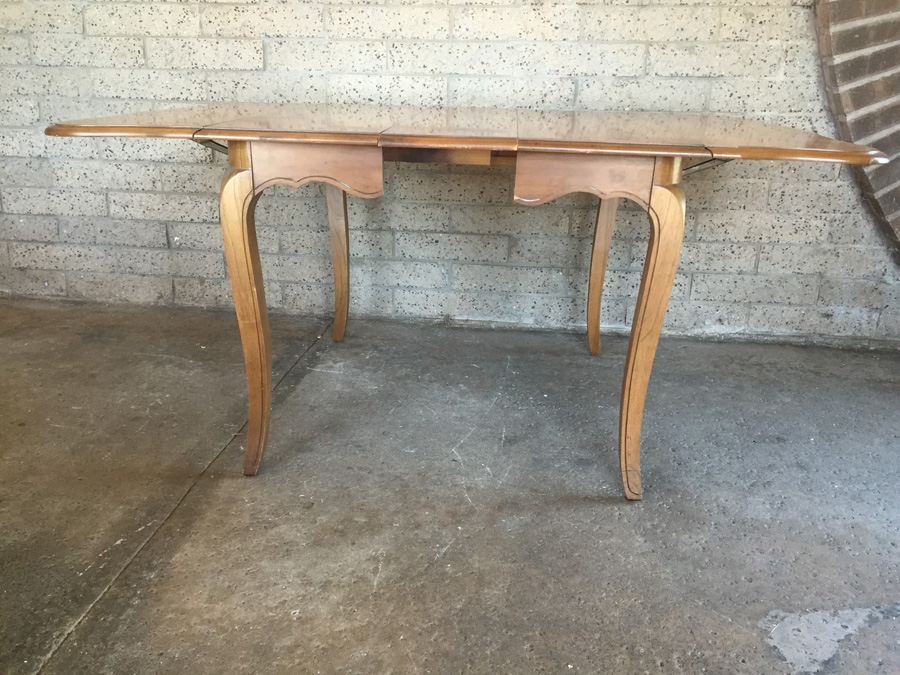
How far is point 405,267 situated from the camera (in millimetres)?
2803

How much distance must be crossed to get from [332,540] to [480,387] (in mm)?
884

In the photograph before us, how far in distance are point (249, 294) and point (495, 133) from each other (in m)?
0.65

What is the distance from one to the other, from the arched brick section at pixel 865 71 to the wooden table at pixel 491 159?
30.1 inches

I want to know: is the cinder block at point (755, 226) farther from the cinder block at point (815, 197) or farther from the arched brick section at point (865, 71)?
the arched brick section at point (865, 71)

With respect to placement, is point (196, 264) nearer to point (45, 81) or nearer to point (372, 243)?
point (372, 243)

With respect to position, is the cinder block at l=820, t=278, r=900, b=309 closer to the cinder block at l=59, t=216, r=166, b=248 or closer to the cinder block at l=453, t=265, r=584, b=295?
the cinder block at l=453, t=265, r=584, b=295

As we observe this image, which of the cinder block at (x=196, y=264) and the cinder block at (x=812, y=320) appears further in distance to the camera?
the cinder block at (x=196, y=264)

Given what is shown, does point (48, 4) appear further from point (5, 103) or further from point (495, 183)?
point (495, 183)

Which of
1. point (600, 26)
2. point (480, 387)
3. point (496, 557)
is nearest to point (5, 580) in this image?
point (496, 557)

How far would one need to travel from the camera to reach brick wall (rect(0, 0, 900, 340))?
8.09ft

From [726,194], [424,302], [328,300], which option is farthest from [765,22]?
[328,300]

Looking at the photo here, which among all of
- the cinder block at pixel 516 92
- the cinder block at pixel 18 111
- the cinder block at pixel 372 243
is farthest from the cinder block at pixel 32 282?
the cinder block at pixel 516 92

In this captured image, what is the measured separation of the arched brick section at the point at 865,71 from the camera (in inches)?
92.0

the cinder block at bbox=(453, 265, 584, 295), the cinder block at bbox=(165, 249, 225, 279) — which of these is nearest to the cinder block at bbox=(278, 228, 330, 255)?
the cinder block at bbox=(165, 249, 225, 279)
